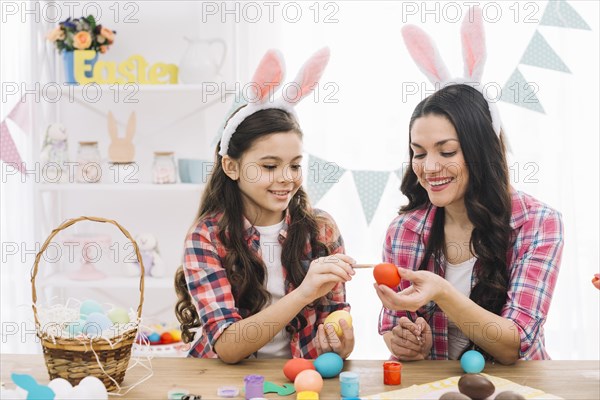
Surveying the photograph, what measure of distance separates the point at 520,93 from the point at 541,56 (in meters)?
0.17

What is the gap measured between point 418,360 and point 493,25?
1.97 m

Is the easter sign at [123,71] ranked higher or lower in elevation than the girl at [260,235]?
higher

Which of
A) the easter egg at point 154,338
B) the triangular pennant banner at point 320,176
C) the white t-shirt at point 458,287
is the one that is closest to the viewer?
the white t-shirt at point 458,287

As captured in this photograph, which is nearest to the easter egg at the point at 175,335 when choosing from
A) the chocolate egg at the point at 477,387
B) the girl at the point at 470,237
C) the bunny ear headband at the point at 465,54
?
the girl at the point at 470,237

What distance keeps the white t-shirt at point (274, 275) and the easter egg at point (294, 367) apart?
0.41m

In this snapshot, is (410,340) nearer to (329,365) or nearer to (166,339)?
(329,365)

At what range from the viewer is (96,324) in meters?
1.44

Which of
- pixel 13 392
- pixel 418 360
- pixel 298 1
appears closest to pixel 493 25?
pixel 298 1

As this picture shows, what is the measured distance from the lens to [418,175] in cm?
186

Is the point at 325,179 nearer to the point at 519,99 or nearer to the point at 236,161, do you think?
the point at 519,99

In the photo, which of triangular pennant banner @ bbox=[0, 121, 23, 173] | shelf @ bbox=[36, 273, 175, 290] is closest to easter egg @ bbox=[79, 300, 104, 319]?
shelf @ bbox=[36, 273, 175, 290]

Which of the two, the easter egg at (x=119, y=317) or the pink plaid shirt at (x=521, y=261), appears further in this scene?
the pink plaid shirt at (x=521, y=261)

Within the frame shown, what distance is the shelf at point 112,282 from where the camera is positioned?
9.87 feet

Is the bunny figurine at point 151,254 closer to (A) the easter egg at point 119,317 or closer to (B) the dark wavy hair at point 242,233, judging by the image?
(B) the dark wavy hair at point 242,233
